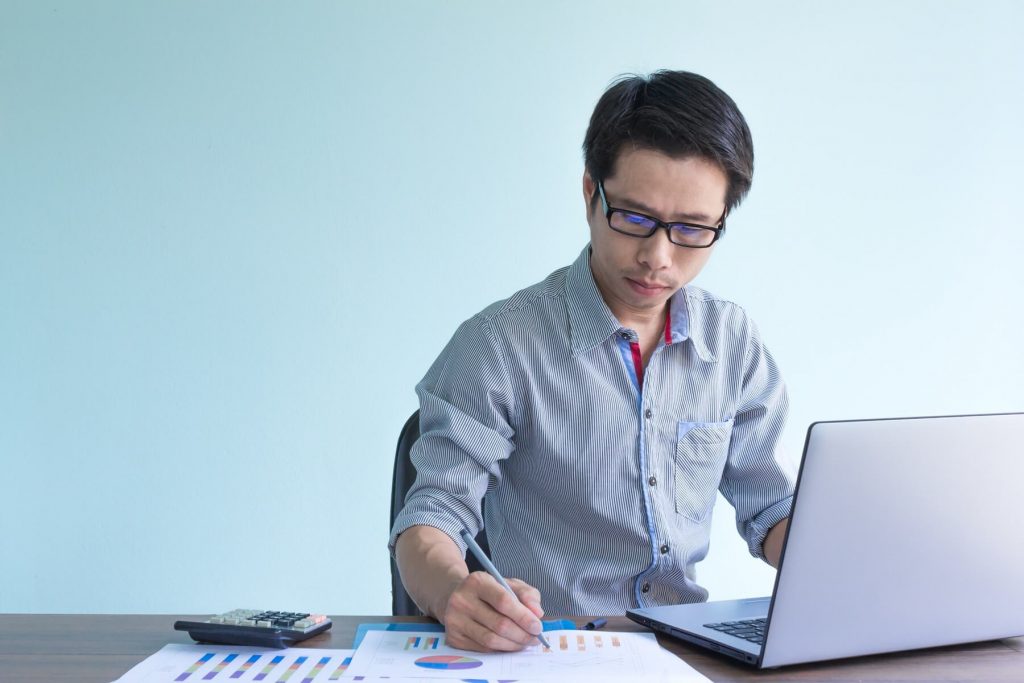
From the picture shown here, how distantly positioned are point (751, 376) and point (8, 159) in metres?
1.87

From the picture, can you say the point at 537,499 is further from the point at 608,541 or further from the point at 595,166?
the point at 595,166

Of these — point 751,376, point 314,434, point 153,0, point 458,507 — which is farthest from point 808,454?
point 153,0

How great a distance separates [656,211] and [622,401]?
11.4 inches

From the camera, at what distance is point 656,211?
4.26ft

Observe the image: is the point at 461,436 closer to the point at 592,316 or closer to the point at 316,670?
the point at 592,316

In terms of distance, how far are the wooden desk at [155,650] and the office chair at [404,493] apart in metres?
0.26

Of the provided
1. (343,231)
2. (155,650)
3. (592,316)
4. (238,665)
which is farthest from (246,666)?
(343,231)

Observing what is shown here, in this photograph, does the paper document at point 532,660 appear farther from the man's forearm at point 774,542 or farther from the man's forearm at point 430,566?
the man's forearm at point 774,542

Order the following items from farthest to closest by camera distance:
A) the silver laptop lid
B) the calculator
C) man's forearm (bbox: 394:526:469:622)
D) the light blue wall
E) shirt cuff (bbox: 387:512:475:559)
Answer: the light blue wall, shirt cuff (bbox: 387:512:475:559), man's forearm (bbox: 394:526:469:622), the calculator, the silver laptop lid

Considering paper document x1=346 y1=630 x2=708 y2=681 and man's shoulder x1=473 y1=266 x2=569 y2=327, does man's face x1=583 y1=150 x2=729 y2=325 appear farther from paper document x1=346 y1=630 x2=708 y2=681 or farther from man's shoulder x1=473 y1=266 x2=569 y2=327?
paper document x1=346 y1=630 x2=708 y2=681

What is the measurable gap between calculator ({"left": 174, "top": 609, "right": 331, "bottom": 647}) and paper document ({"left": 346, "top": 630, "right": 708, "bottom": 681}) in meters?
0.07

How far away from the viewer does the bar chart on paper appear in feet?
2.94

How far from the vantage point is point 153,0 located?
7.76 ft

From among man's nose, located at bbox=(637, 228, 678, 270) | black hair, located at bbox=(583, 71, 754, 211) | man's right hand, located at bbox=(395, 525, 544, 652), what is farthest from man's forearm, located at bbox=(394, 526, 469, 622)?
black hair, located at bbox=(583, 71, 754, 211)
